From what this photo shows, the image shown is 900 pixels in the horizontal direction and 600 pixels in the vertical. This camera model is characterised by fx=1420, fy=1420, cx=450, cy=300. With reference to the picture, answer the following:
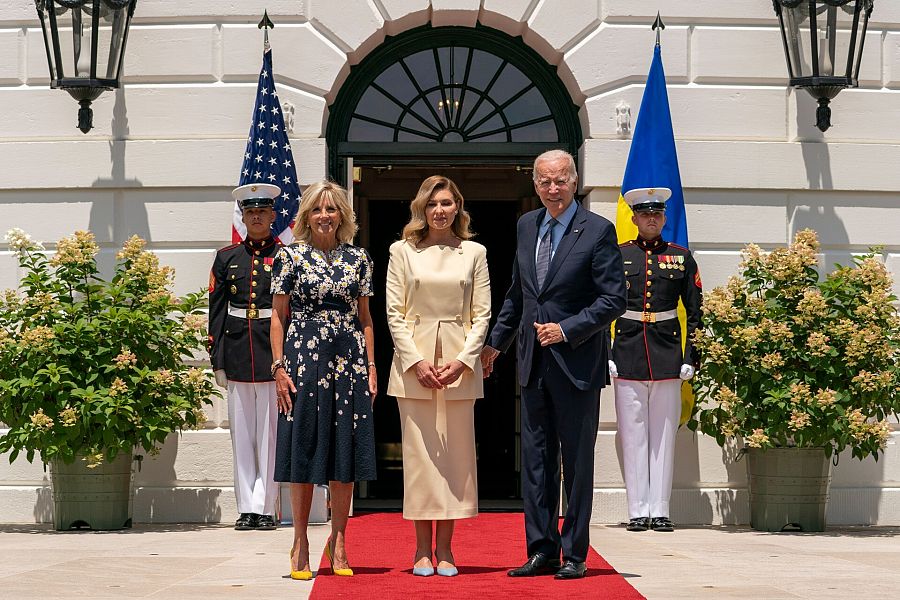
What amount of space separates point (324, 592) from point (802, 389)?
3.77 metres

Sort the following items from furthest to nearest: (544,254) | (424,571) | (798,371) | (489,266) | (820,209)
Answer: (489,266) → (820,209) → (798,371) → (544,254) → (424,571)

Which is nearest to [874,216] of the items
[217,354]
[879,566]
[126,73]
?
[879,566]

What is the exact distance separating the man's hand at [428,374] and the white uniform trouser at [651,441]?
2.78 metres

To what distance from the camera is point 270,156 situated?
9570mm

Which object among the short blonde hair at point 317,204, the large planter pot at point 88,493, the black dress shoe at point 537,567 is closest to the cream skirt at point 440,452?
the black dress shoe at point 537,567

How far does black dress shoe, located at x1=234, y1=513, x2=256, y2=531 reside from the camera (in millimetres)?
9109

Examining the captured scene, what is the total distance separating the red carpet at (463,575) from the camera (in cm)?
609

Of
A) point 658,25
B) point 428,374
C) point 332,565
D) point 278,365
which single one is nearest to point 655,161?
point 658,25

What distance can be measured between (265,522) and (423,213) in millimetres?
3140

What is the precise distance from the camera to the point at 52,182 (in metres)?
9.84

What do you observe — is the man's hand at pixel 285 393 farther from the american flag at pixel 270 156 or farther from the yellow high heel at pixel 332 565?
the american flag at pixel 270 156

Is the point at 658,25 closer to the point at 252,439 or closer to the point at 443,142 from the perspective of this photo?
the point at 443,142

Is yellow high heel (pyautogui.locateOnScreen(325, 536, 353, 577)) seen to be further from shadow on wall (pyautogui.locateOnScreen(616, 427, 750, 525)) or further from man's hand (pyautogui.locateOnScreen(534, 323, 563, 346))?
shadow on wall (pyautogui.locateOnScreen(616, 427, 750, 525))

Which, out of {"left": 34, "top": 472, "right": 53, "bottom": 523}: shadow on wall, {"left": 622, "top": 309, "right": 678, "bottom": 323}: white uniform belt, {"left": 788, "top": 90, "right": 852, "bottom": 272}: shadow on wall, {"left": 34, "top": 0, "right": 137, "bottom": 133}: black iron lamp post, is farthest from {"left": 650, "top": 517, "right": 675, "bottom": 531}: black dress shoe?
{"left": 34, "top": 0, "right": 137, "bottom": 133}: black iron lamp post
